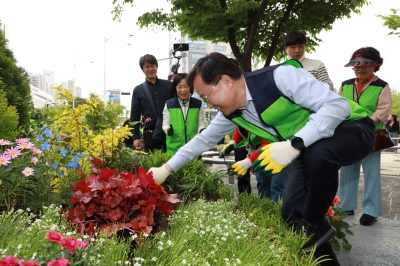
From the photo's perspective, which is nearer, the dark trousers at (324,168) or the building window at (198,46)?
the dark trousers at (324,168)

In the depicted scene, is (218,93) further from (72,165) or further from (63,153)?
(63,153)

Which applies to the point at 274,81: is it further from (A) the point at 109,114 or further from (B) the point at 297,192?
(A) the point at 109,114

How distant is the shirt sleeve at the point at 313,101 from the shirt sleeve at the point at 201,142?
639 millimetres

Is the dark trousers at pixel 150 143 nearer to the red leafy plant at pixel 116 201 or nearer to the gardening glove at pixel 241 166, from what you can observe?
the gardening glove at pixel 241 166

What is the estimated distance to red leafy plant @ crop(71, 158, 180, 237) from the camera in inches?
88.9

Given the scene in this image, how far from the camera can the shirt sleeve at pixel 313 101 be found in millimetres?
2152

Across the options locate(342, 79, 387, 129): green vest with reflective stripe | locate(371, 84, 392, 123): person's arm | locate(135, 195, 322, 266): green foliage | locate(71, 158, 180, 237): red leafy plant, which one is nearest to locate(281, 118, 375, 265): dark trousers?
locate(135, 195, 322, 266): green foliage

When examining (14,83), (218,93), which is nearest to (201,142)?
(218,93)

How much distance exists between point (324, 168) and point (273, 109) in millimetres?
444

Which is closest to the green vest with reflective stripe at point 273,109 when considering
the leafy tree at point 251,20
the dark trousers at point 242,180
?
the dark trousers at point 242,180

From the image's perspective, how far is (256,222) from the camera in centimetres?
295

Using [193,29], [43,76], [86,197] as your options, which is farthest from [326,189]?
[43,76]

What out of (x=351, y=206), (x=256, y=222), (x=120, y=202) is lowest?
(x=351, y=206)

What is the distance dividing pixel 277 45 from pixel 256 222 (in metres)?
11.3
